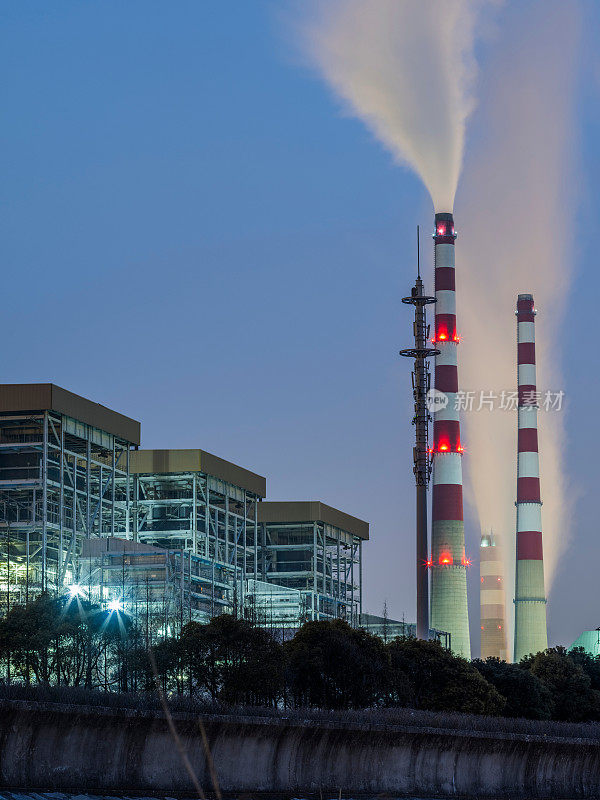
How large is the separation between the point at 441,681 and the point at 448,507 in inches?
1631

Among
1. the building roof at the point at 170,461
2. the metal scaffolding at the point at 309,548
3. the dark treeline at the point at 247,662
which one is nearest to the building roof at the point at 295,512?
the metal scaffolding at the point at 309,548

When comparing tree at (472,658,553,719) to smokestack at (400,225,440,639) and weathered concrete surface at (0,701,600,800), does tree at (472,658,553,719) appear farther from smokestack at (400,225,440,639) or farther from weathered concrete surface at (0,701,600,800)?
weathered concrete surface at (0,701,600,800)

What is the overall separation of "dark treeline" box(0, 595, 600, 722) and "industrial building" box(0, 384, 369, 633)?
550 centimetres

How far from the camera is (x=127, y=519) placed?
274 feet

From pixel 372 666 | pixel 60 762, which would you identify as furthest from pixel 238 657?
pixel 60 762

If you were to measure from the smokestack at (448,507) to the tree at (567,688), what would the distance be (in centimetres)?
2694

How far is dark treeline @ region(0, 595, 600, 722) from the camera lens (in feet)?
166

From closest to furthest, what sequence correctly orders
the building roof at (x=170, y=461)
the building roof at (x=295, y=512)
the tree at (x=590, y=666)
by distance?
the tree at (x=590, y=666)
the building roof at (x=170, y=461)
the building roof at (x=295, y=512)

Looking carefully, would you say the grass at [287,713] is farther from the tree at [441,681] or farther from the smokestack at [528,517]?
the smokestack at [528,517]

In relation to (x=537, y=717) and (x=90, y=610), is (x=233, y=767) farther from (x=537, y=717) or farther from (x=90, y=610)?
(x=537, y=717)

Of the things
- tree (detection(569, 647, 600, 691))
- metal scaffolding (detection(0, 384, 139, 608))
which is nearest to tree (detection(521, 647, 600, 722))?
tree (detection(569, 647, 600, 691))

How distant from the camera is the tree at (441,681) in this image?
5694 centimetres
